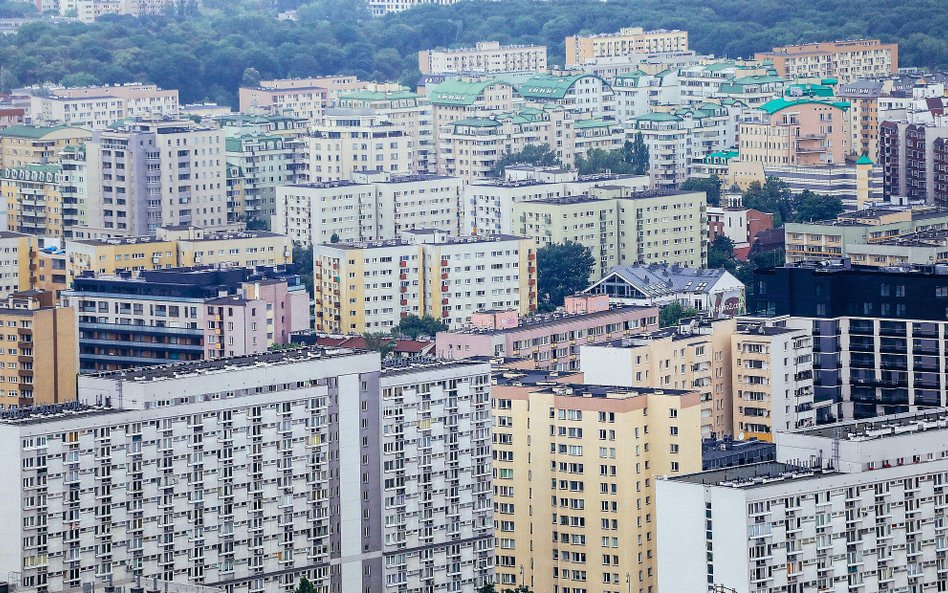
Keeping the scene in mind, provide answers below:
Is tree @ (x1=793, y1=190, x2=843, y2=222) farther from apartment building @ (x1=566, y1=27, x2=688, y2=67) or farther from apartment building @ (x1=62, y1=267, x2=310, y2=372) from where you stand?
apartment building @ (x1=566, y1=27, x2=688, y2=67)

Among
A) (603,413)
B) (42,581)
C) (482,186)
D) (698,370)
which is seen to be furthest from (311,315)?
(42,581)

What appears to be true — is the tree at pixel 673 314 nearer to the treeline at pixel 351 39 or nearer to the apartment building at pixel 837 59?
the apartment building at pixel 837 59

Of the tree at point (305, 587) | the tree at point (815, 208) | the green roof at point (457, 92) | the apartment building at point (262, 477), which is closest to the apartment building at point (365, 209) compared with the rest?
the tree at point (815, 208)

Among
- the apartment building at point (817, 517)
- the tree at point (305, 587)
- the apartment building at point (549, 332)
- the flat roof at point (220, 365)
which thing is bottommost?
the tree at point (305, 587)

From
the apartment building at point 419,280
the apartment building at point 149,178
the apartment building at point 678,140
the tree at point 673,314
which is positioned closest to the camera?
the tree at point 673,314

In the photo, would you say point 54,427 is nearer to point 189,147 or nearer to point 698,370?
point 698,370

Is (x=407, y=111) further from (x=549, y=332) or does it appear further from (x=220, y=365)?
(x=220, y=365)
